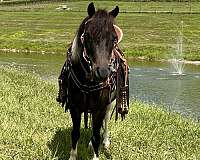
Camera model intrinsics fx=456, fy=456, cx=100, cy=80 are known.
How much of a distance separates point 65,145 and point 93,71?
2857 millimetres

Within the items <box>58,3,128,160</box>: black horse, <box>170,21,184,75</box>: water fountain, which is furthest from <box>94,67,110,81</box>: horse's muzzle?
<box>170,21,184,75</box>: water fountain

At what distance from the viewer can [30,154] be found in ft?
26.6

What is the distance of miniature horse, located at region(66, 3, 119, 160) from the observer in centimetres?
675

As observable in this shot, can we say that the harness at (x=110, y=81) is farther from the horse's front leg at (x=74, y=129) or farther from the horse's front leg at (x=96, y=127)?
the horse's front leg at (x=96, y=127)

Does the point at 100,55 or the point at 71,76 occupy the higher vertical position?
the point at 100,55

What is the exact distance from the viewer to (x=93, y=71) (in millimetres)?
6840

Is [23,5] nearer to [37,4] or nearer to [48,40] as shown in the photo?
[37,4]

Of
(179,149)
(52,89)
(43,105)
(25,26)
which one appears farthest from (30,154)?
(25,26)

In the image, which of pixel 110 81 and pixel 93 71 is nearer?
pixel 93 71

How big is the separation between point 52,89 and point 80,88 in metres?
10.8

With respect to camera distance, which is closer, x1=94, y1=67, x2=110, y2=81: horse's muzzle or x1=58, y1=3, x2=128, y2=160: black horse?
x1=94, y1=67, x2=110, y2=81: horse's muzzle

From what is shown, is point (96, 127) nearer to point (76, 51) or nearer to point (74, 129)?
point (74, 129)

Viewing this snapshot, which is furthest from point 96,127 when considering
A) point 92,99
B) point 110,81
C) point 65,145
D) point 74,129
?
point 65,145

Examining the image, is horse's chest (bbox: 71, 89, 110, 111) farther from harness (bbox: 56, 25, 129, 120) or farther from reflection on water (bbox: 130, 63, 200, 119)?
reflection on water (bbox: 130, 63, 200, 119)
